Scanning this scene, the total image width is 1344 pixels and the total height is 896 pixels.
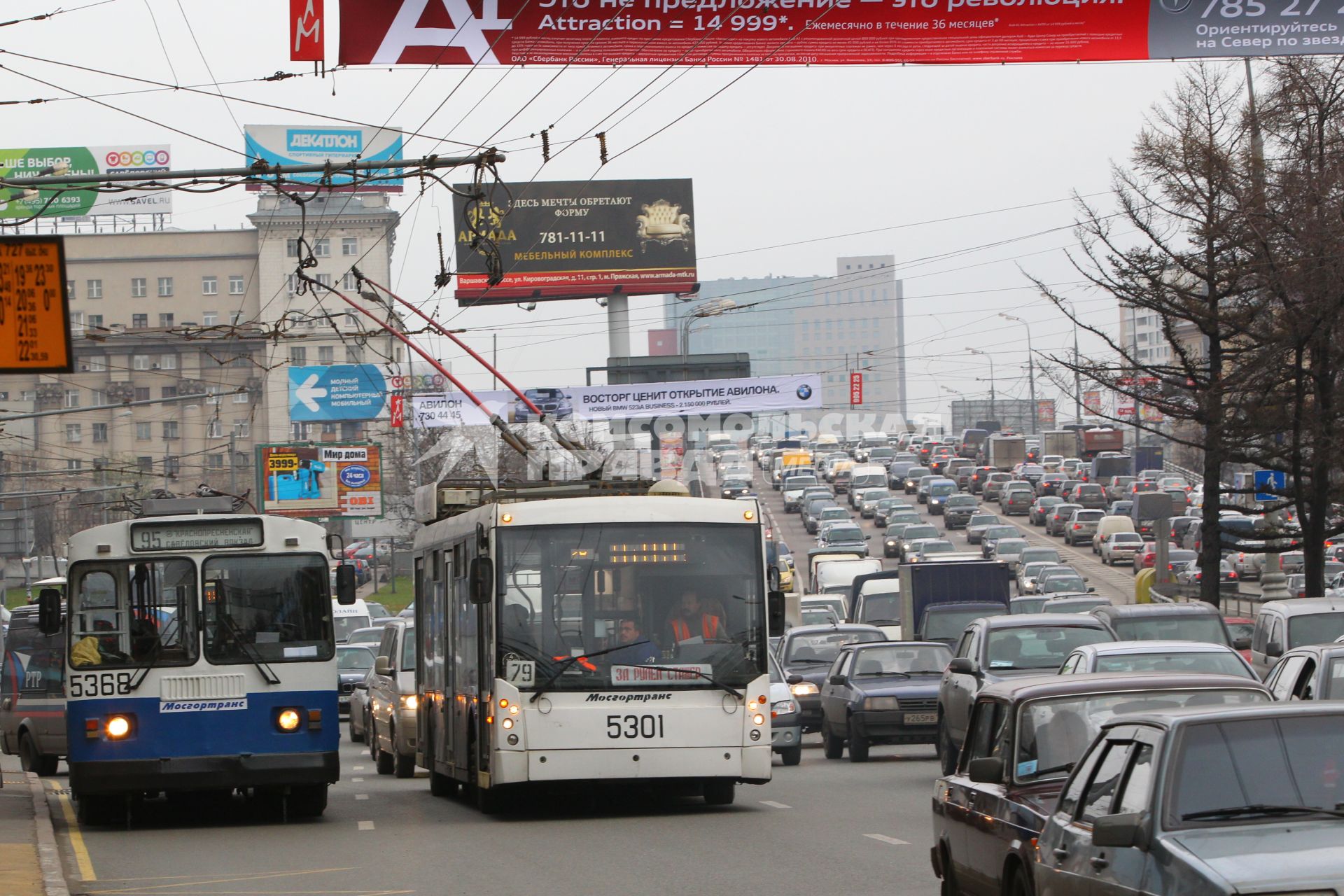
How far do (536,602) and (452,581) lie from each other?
2.44 metres

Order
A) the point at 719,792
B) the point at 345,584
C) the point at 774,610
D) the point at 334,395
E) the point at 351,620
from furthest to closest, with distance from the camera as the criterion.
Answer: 1. the point at 334,395
2. the point at 351,620
3. the point at 719,792
4. the point at 345,584
5. the point at 774,610

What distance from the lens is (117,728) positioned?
1595 centimetres

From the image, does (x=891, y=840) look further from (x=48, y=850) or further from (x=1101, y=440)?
(x=1101, y=440)

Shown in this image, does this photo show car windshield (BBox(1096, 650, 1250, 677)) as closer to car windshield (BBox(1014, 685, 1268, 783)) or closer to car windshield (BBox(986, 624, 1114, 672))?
car windshield (BBox(986, 624, 1114, 672))

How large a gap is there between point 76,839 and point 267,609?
8.07 ft

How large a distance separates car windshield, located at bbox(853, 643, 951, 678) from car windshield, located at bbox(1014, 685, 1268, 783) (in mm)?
14596

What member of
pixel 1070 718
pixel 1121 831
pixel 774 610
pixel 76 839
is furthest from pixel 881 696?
pixel 1121 831

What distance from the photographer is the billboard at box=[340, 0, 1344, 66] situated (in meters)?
25.3

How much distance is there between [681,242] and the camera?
73938 millimetres

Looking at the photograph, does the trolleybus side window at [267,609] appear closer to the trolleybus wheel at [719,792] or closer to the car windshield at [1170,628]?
the trolleybus wheel at [719,792]

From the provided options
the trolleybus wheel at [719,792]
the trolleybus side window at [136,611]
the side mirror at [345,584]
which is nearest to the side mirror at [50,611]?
the trolleybus side window at [136,611]

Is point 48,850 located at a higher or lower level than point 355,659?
higher

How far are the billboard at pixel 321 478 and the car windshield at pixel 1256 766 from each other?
206 feet

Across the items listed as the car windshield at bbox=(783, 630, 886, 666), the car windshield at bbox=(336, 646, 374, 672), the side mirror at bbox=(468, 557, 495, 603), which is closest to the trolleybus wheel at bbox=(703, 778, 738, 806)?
the side mirror at bbox=(468, 557, 495, 603)
